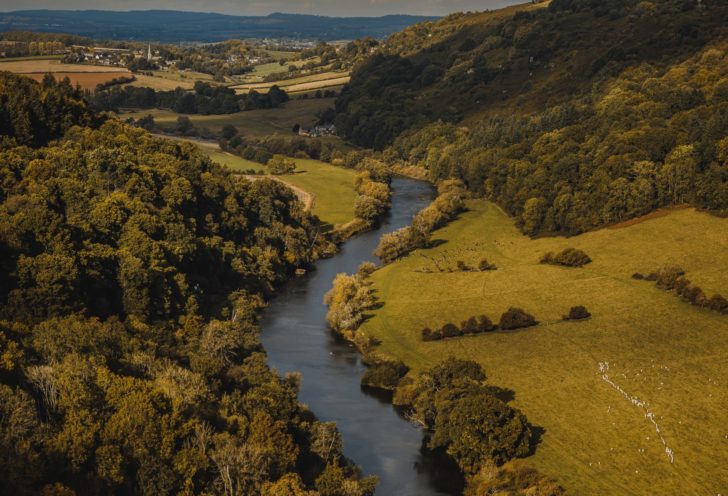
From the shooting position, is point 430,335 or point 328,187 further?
point 328,187

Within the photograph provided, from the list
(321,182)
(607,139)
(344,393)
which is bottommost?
(321,182)

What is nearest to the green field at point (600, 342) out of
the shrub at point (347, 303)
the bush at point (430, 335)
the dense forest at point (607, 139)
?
the bush at point (430, 335)

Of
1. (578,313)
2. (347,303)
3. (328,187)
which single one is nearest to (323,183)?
Answer: (328,187)

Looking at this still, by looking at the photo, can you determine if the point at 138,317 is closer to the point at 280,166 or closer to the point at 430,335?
the point at 430,335

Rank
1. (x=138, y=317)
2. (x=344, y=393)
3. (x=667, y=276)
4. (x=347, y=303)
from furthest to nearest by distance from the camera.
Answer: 1. (x=667, y=276)
2. (x=347, y=303)
3. (x=138, y=317)
4. (x=344, y=393)

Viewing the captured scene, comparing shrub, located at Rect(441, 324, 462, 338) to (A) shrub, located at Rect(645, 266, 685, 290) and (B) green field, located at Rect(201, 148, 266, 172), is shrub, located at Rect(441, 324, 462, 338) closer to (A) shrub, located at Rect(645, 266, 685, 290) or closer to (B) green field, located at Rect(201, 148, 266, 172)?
(A) shrub, located at Rect(645, 266, 685, 290)

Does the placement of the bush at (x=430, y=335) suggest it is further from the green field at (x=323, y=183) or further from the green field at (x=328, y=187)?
the green field at (x=323, y=183)
